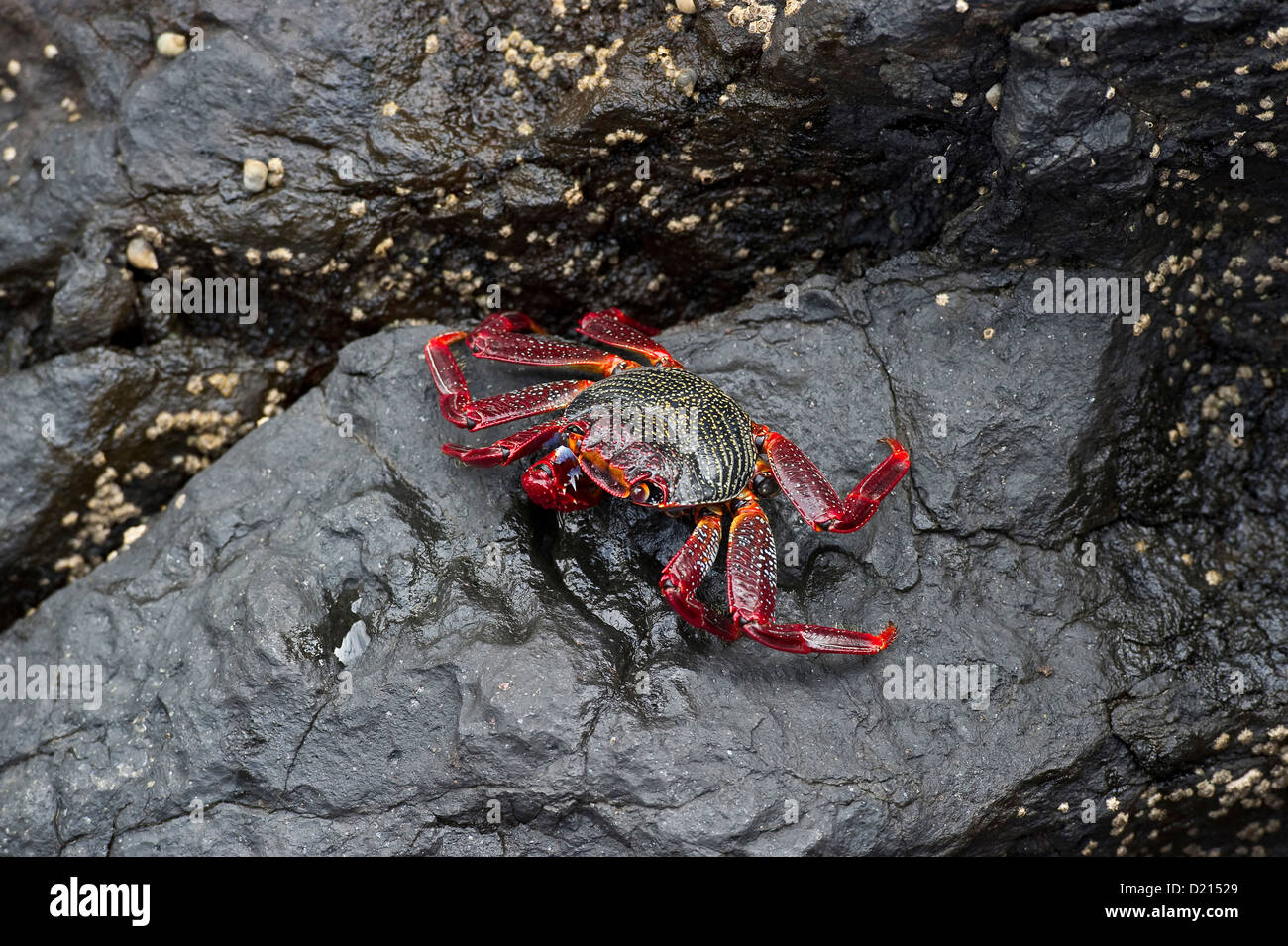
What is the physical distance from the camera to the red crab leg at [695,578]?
12.9 feet

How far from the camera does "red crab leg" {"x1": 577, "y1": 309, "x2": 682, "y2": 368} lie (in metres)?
4.52

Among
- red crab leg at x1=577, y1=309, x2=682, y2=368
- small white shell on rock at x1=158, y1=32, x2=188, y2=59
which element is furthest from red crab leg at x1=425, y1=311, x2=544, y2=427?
small white shell on rock at x1=158, y1=32, x2=188, y2=59

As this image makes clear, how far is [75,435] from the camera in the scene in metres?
4.61

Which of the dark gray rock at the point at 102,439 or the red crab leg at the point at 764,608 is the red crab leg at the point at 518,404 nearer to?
the red crab leg at the point at 764,608

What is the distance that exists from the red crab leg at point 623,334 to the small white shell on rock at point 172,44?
6.92 ft

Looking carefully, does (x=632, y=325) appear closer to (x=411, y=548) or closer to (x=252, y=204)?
(x=411, y=548)

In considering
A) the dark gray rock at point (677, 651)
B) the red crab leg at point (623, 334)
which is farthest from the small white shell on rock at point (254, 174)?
the red crab leg at point (623, 334)

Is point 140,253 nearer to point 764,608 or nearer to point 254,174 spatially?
point 254,174

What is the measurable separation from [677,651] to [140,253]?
2920 millimetres

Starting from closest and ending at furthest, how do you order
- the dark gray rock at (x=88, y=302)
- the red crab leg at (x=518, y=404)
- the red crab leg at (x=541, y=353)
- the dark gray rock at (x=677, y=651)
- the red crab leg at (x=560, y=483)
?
the dark gray rock at (x=677, y=651) → the red crab leg at (x=560, y=483) → the red crab leg at (x=518, y=404) → the red crab leg at (x=541, y=353) → the dark gray rock at (x=88, y=302)

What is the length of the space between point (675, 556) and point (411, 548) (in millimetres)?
1073

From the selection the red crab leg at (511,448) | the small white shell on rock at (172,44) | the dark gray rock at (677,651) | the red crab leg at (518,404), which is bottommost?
the dark gray rock at (677,651)

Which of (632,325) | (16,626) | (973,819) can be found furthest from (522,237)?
(973,819)

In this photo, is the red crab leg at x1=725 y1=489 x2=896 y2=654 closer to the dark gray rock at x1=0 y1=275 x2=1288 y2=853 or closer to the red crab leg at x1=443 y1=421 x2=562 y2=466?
the dark gray rock at x1=0 y1=275 x2=1288 y2=853
